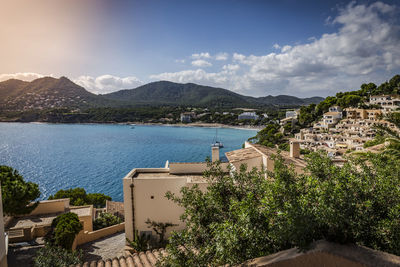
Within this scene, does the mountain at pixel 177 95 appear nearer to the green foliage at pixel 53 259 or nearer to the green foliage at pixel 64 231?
the green foliage at pixel 64 231

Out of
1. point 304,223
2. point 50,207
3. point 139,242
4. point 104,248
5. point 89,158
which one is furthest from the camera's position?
point 89,158

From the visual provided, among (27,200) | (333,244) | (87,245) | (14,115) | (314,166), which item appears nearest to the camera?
(333,244)

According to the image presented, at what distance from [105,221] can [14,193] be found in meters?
5.39

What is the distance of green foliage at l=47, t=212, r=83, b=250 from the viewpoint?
28.8 feet

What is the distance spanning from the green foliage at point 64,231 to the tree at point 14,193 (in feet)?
4.92

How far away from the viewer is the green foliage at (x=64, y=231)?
28.8 feet

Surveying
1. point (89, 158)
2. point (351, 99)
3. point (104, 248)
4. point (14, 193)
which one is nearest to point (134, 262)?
point (104, 248)

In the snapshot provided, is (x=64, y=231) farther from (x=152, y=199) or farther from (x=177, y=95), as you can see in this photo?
(x=177, y=95)

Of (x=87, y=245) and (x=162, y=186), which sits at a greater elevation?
(x=162, y=186)

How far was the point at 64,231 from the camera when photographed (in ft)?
29.2

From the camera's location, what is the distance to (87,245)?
1084cm

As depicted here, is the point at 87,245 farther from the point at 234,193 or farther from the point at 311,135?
the point at 311,135

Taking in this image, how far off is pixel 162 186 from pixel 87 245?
566cm

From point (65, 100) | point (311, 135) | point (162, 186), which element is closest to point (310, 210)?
point (162, 186)
